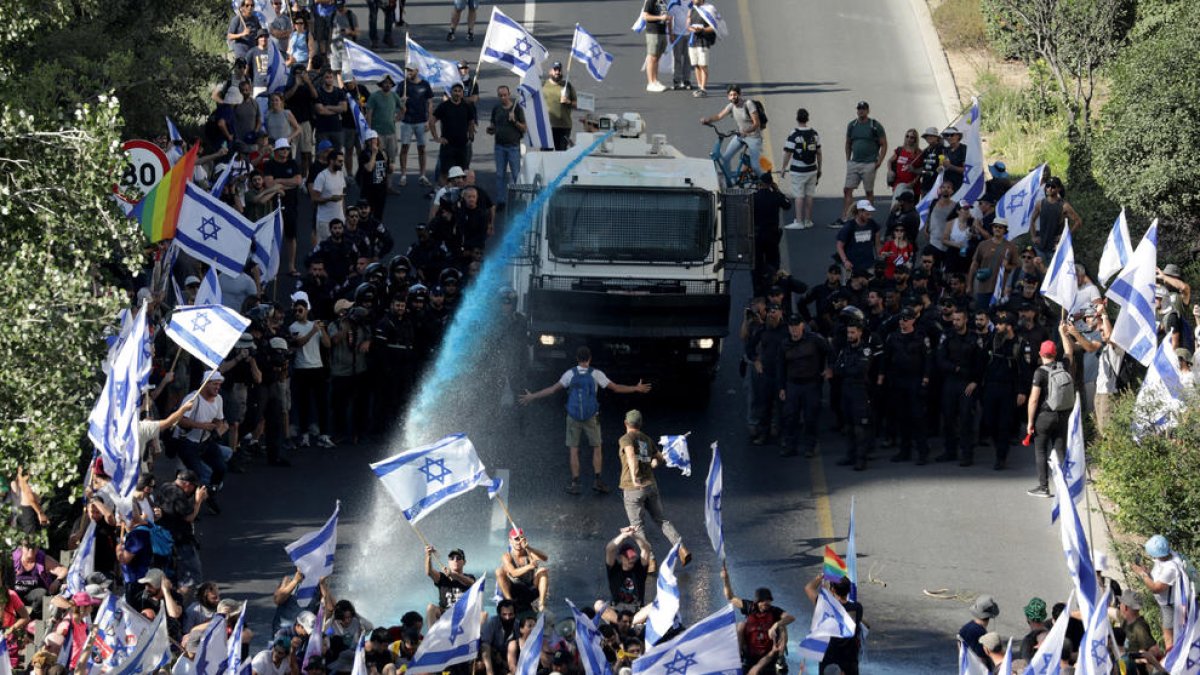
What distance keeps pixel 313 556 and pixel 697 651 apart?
3742 millimetres

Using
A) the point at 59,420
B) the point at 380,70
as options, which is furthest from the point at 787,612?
the point at 380,70

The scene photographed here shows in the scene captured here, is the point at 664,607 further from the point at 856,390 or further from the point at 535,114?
the point at 535,114

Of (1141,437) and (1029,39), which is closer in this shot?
(1141,437)

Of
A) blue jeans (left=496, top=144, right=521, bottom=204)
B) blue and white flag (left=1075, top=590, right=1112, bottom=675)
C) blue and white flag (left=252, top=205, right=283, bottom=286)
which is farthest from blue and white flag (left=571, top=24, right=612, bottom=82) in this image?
blue and white flag (left=1075, top=590, right=1112, bottom=675)

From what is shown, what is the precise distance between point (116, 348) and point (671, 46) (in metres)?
17.1

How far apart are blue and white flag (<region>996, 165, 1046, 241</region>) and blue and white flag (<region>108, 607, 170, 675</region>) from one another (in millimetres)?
12688

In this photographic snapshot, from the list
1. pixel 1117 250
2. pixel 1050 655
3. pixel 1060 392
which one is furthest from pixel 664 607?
pixel 1117 250

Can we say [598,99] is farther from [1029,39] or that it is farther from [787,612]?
[787,612]

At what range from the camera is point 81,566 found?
1852 cm

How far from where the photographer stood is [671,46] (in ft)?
114

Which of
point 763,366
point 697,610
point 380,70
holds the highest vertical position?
point 380,70

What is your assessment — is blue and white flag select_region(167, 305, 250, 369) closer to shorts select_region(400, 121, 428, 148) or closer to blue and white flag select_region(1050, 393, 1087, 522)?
blue and white flag select_region(1050, 393, 1087, 522)

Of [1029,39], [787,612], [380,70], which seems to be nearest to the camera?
[787,612]

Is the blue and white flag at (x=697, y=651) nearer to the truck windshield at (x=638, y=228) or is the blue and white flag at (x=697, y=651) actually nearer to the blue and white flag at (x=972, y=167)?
the truck windshield at (x=638, y=228)
